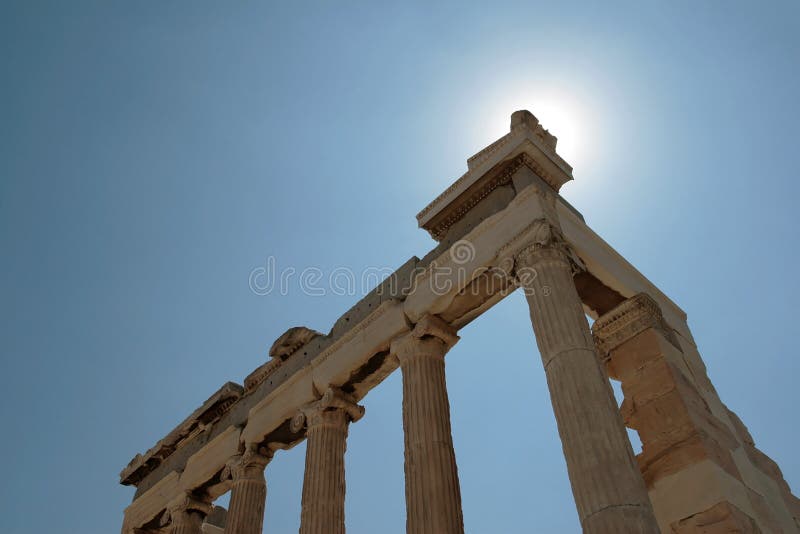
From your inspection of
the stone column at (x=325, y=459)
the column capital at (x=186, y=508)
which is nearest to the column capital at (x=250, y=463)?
the stone column at (x=325, y=459)

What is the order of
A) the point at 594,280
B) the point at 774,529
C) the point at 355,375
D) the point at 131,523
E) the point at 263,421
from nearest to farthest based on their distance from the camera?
the point at 774,529
the point at 594,280
the point at 355,375
the point at 263,421
the point at 131,523

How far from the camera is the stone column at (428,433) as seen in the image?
13.9m

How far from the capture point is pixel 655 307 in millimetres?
16438

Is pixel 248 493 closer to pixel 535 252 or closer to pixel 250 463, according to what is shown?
pixel 250 463

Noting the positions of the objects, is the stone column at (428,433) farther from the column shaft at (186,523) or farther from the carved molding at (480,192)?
the column shaft at (186,523)

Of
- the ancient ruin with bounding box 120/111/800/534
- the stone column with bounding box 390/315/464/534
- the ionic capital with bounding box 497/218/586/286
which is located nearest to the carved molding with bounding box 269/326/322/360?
the ancient ruin with bounding box 120/111/800/534

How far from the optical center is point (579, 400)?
1187 cm

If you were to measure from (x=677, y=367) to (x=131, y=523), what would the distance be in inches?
726

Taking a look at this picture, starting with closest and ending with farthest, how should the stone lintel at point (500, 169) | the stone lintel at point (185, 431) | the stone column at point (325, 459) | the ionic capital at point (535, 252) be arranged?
the ionic capital at point (535, 252) → the stone lintel at point (500, 169) → the stone column at point (325, 459) → the stone lintel at point (185, 431)

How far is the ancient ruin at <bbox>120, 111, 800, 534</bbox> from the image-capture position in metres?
12.3

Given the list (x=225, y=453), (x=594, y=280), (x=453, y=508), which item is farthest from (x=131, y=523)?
(x=594, y=280)

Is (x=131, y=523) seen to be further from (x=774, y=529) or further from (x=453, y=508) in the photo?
(x=774, y=529)

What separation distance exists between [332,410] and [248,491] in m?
3.61

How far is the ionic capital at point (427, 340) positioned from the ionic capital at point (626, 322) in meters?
3.29
